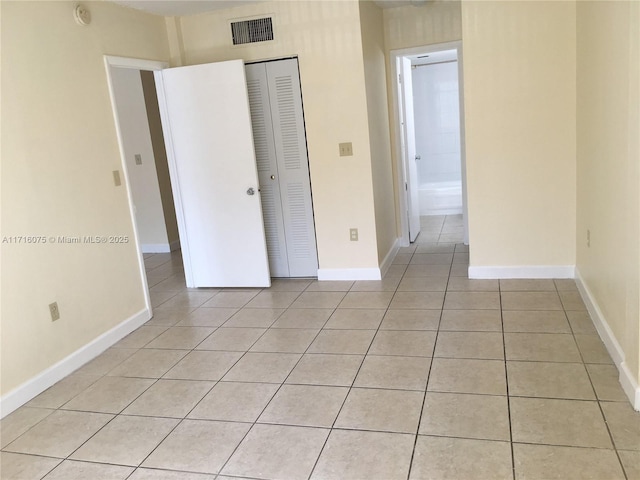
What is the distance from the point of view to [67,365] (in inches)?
121

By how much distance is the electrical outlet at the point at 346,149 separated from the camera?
4176 mm

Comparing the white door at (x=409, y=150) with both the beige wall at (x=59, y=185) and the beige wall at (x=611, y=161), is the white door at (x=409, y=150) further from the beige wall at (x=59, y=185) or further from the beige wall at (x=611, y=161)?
the beige wall at (x=59, y=185)

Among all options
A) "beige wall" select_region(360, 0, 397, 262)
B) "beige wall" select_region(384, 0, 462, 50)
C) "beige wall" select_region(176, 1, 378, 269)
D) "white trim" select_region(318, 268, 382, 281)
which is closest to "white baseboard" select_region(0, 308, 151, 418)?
"white trim" select_region(318, 268, 382, 281)

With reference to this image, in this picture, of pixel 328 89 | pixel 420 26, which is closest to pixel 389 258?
pixel 328 89

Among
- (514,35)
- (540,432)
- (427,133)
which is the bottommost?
(540,432)

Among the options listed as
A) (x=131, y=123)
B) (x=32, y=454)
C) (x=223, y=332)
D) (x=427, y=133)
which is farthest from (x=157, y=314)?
(x=427, y=133)

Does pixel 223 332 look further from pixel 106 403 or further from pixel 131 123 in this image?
pixel 131 123

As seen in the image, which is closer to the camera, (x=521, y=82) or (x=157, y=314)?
(x=521, y=82)

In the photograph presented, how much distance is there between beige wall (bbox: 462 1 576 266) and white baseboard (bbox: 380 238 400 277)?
83 centimetres

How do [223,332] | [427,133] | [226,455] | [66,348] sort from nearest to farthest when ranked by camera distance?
[226,455] → [66,348] → [223,332] → [427,133]

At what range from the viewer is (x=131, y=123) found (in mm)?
5891

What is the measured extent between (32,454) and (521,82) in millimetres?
3706

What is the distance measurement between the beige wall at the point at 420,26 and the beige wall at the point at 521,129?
1.05 meters

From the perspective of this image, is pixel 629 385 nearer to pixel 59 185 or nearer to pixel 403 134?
pixel 59 185
